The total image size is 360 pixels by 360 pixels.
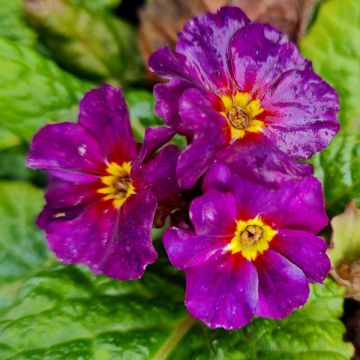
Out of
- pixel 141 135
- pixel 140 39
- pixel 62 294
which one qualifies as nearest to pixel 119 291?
pixel 62 294

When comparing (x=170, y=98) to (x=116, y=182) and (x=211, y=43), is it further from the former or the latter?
(x=116, y=182)

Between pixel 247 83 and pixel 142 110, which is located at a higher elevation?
pixel 247 83

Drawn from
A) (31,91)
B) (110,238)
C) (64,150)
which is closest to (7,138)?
(31,91)

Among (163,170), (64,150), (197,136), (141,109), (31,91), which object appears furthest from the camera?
(141,109)

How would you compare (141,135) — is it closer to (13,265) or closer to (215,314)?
(13,265)

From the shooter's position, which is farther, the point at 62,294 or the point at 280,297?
the point at 62,294

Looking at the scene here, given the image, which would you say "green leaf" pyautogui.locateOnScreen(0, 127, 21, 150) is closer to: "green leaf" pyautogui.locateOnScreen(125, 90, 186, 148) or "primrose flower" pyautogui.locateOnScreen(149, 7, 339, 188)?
"green leaf" pyautogui.locateOnScreen(125, 90, 186, 148)

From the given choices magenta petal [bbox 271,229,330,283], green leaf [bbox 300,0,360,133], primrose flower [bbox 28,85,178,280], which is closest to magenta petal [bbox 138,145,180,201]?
primrose flower [bbox 28,85,178,280]
